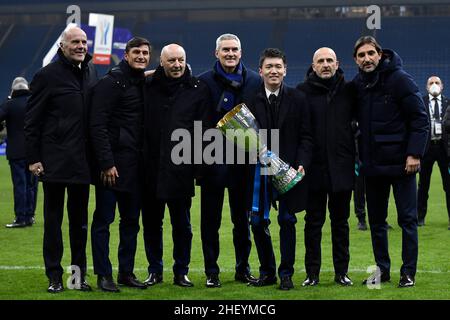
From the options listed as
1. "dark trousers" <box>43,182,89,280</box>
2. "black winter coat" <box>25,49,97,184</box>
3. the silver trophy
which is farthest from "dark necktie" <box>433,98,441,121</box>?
"black winter coat" <box>25,49,97,184</box>

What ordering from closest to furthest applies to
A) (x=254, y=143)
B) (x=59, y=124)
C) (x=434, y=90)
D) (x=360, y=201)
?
(x=59, y=124)
(x=254, y=143)
(x=360, y=201)
(x=434, y=90)

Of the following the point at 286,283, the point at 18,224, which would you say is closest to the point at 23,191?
the point at 18,224

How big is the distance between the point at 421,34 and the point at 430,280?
30.7 meters

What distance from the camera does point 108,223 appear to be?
25.2 ft

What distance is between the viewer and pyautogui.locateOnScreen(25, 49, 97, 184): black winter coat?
7371 millimetres

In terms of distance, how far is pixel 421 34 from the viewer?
37688mm

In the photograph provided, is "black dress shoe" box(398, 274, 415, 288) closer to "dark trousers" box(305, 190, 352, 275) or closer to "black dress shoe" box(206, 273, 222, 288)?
"dark trousers" box(305, 190, 352, 275)

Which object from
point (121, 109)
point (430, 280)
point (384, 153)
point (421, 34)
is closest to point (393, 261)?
point (430, 280)

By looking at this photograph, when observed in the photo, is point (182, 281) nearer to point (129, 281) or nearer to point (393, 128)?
point (129, 281)

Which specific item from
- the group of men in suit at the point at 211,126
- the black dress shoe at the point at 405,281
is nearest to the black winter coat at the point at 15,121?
the group of men in suit at the point at 211,126

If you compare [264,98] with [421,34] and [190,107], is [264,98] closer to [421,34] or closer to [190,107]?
[190,107]

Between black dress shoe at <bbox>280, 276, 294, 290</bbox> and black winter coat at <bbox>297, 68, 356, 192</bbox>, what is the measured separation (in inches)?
28.3

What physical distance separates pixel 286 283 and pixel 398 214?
3.38ft

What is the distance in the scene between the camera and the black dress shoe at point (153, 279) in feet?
25.9
